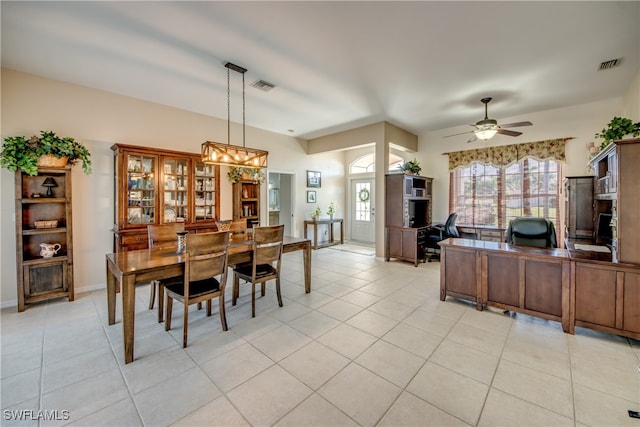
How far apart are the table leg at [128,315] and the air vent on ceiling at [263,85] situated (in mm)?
2917

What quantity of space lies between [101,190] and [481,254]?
17.8ft

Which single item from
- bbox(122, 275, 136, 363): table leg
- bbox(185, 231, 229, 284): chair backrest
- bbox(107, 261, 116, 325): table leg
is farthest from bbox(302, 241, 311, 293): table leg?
bbox(107, 261, 116, 325): table leg

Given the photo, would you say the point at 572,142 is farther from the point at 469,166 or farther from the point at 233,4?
the point at 233,4

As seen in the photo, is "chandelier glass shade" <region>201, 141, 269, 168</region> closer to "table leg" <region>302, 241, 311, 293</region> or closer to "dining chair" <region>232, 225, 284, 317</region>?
"dining chair" <region>232, 225, 284, 317</region>

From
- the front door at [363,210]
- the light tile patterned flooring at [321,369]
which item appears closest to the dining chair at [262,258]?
the light tile patterned flooring at [321,369]

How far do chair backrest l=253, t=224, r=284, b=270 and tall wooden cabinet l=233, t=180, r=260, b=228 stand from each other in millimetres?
2469

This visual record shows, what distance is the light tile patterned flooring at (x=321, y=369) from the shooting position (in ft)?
5.48

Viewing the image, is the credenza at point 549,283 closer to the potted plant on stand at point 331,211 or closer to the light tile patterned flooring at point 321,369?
the light tile patterned flooring at point 321,369

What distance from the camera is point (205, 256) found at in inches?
101

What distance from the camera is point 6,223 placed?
3344 millimetres

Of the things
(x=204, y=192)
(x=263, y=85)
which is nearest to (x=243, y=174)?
(x=204, y=192)

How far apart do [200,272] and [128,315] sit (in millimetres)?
630

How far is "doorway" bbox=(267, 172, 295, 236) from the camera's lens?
7.12 meters

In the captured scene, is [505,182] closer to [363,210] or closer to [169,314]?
[363,210]
